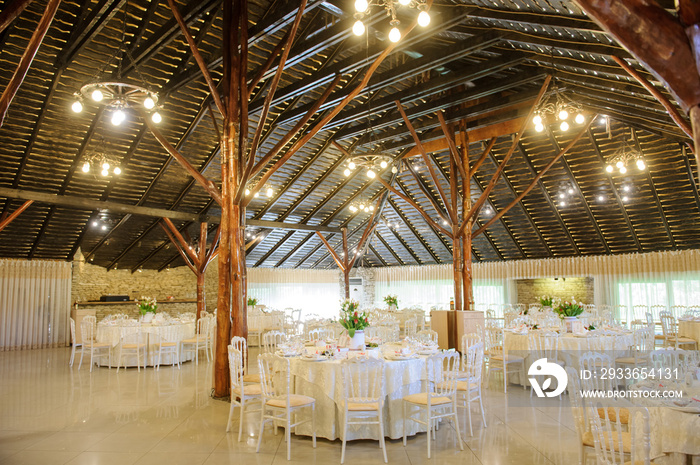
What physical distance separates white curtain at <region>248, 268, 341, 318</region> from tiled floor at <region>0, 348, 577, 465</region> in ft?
38.4

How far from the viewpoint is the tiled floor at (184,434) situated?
4824 mm

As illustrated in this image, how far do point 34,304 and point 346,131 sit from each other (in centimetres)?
1155

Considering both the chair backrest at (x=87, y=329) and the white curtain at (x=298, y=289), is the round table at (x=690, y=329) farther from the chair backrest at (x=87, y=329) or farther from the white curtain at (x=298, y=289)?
the chair backrest at (x=87, y=329)

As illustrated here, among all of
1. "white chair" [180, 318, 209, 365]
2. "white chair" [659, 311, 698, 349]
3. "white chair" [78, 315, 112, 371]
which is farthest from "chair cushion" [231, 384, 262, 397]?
"white chair" [659, 311, 698, 349]

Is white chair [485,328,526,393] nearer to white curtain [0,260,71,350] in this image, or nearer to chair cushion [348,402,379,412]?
chair cushion [348,402,379,412]

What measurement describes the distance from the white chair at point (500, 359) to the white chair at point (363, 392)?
3383 mm

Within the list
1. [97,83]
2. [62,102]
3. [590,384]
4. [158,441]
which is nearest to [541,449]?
[590,384]

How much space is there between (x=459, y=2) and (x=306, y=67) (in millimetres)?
4811

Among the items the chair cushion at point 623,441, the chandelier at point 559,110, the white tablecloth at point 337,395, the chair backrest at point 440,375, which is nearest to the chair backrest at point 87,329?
the white tablecloth at point 337,395

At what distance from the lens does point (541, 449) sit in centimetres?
495

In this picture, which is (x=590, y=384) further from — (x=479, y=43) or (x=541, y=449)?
(x=479, y=43)

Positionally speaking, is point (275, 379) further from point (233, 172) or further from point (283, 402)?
point (233, 172)

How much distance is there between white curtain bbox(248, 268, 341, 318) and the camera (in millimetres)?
19969

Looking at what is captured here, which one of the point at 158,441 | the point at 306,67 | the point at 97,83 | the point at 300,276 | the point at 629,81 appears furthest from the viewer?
the point at 300,276
